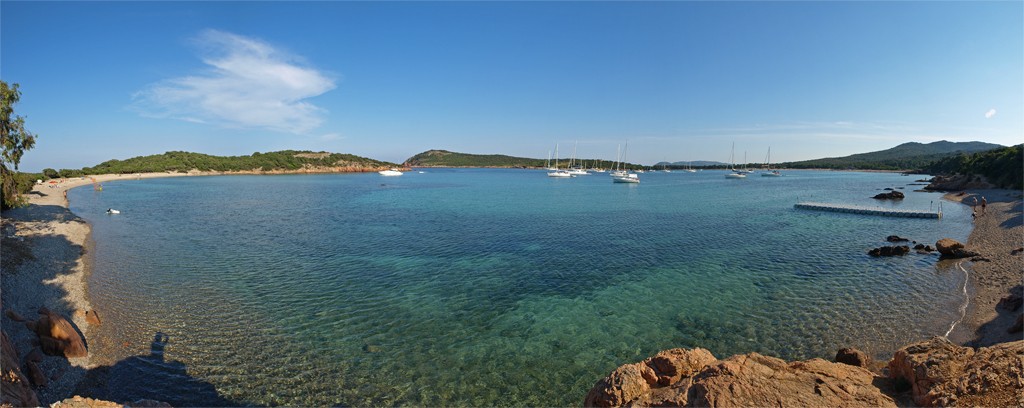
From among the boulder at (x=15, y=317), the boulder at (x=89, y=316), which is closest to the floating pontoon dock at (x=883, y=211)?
the boulder at (x=89, y=316)

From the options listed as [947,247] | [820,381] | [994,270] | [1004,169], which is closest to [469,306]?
[820,381]

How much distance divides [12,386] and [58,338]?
4.71 metres

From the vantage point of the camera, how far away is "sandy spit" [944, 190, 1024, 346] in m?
12.7

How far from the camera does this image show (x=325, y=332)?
42.3 feet

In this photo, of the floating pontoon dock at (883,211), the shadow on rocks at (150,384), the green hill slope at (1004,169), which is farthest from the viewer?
the green hill slope at (1004,169)

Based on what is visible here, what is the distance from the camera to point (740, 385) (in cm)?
593

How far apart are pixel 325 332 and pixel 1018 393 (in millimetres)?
14920

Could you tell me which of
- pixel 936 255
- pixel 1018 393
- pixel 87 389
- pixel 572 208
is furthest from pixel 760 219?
pixel 87 389

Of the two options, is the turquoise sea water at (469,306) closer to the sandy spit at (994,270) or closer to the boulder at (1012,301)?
the sandy spit at (994,270)

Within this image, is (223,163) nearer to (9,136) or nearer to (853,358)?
(9,136)

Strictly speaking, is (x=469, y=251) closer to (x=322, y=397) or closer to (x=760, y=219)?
(x=322, y=397)

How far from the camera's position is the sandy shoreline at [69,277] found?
35.4ft

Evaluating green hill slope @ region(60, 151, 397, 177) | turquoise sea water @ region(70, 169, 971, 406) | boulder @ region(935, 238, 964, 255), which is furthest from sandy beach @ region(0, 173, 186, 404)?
green hill slope @ region(60, 151, 397, 177)

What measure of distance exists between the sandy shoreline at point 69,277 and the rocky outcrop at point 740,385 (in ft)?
33.4
